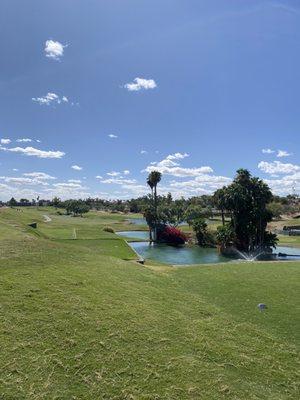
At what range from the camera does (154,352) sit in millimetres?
7863

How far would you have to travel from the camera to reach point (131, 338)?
27.2 ft

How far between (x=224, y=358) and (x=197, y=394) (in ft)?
5.32

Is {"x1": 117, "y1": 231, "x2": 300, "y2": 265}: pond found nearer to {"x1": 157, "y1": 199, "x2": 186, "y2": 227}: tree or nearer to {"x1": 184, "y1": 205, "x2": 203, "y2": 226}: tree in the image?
{"x1": 157, "y1": 199, "x2": 186, "y2": 227}: tree

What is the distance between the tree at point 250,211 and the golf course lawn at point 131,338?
32462 mm

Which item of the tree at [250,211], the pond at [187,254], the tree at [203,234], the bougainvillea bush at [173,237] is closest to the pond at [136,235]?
the bougainvillea bush at [173,237]

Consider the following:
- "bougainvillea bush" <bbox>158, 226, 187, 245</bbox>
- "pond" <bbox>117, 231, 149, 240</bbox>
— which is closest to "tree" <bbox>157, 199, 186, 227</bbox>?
"pond" <bbox>117, 231, 149, 240</bbox>

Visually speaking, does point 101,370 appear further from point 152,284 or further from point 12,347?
point 152,284

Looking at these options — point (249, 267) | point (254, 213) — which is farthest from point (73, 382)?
point (254, 213)

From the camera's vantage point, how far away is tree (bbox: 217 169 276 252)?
1786 inches

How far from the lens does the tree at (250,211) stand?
45.4 metres

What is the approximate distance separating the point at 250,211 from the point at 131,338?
39297mm

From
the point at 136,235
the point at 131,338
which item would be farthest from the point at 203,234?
the point at 131,338

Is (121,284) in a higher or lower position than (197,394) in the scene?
higher

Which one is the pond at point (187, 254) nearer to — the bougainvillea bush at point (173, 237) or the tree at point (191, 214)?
the bougainvillea bush at point (173, 237)
